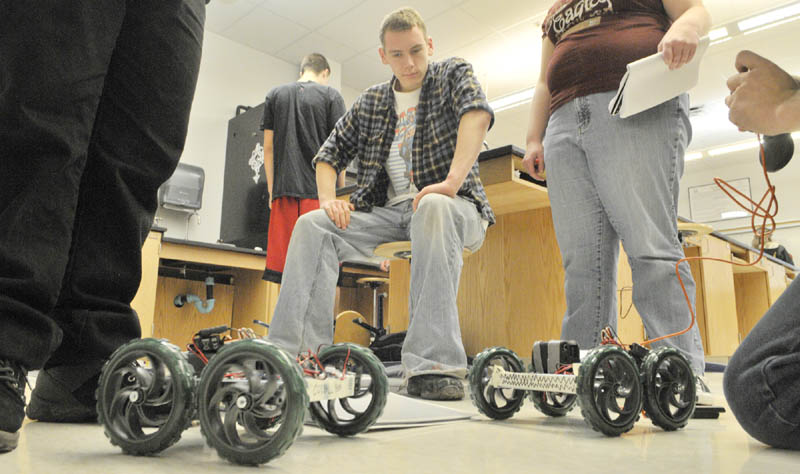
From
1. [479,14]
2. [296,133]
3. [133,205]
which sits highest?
[479,14]

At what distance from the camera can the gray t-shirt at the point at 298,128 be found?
2.64 meters

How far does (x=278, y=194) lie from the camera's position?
2.65m

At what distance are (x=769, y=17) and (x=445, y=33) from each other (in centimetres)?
278

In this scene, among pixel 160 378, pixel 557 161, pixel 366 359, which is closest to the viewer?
pixel 160 378

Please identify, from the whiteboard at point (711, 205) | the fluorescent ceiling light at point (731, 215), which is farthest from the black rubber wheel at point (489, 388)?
the fluorescent ceiling light at point (731, 215)

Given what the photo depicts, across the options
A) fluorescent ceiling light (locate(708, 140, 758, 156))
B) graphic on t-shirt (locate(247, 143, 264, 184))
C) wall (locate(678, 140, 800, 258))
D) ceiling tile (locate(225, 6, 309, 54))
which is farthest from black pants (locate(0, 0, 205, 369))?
wall (locate(678, 140, 800, 258))

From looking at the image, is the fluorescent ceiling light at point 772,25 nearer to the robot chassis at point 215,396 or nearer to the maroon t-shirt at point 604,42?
the maroon t-shirt at point 604,42

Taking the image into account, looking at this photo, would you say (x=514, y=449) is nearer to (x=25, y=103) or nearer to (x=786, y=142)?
(x=786, y=142)

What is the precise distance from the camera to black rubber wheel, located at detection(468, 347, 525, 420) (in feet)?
3.32

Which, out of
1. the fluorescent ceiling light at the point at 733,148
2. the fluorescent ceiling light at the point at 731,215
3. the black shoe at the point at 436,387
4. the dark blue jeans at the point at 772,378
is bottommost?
the black shoe at the point at 436,387

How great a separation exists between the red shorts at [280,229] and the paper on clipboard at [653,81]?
160 cm

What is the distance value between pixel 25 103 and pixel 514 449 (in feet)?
2.49

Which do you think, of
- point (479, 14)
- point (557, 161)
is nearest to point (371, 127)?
point (557, 161)

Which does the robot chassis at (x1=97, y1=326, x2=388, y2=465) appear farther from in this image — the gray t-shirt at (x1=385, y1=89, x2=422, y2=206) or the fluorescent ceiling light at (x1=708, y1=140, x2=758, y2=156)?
the fluorescent ceiling light at (x1=708, y1=140, x2=758, y2=156)
